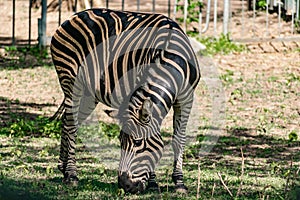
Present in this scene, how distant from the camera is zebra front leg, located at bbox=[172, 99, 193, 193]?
703 centimetres

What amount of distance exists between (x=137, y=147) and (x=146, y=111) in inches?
13.3

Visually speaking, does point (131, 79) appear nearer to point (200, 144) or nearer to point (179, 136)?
point (179, 136)

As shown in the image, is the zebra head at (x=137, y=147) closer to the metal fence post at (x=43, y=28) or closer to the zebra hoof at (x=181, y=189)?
the zebra hoof at (x=181, y=189)

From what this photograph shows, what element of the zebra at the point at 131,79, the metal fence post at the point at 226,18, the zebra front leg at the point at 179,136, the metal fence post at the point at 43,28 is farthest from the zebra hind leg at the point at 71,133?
the metal fence post at the point at 226,18

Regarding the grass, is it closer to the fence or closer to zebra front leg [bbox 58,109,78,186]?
zebra front leg [bbox 58,109,78,186]

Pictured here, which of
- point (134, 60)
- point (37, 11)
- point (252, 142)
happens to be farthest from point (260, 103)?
point (37, 11)

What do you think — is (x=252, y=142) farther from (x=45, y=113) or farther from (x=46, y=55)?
(x=46, y=55)

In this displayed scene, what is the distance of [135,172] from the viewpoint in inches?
253

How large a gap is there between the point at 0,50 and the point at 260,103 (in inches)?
220

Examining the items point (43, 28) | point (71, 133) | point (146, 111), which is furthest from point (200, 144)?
point (43, 28)

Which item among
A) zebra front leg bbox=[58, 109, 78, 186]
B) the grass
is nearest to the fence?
the grass

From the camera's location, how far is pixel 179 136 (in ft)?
23.5

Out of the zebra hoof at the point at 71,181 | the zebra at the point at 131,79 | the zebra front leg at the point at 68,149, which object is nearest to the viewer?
the zebra at the point at 131,79

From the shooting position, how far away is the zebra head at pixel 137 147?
643cm
